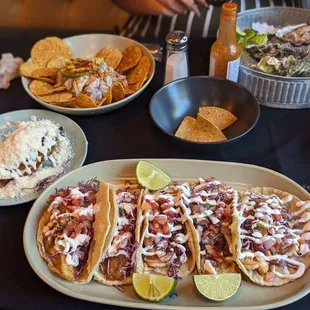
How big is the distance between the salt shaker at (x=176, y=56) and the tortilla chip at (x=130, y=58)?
0.47 ft

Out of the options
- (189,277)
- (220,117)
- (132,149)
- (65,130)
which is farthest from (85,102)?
(189,277)

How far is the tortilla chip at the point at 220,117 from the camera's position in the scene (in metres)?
1.50

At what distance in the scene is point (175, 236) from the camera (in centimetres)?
111

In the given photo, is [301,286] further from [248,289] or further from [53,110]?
[53,110]

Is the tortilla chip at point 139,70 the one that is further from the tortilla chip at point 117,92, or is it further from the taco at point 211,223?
the taco at point 211,223

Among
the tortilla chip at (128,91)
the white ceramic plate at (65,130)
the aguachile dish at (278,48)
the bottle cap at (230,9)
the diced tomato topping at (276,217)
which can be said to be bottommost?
the white ceramic plate at (65,130)

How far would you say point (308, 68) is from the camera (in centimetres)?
151

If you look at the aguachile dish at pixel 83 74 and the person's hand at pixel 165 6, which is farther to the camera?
the person's hand at pixel 165 6

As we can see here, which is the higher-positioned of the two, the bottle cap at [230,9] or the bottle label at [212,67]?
the bottle cap at [230,9]

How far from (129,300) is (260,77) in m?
0.85

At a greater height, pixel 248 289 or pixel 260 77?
pixel 260 77

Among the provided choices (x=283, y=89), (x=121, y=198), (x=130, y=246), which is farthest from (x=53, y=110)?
(x=283, y=89)

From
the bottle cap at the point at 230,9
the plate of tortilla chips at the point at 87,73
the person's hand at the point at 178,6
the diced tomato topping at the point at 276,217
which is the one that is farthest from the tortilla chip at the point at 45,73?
the diced tomato topping at the point at 276,217

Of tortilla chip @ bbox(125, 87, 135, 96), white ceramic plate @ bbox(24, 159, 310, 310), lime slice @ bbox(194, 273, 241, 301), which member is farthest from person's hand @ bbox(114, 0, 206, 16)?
lime slice @ bbox(194, 273, 241, 301)
